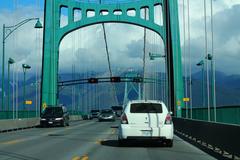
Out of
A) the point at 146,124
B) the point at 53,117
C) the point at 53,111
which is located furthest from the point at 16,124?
the point at 146,124

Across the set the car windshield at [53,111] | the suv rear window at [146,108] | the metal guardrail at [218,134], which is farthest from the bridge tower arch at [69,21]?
the suv rear window at [146,108]

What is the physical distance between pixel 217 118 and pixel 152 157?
47.4 ft

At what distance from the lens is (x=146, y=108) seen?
20281 millimetres

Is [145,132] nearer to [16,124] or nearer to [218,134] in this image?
[218,134]

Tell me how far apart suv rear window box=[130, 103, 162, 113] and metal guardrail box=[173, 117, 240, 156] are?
1798 mm

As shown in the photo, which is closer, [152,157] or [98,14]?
[152,157]

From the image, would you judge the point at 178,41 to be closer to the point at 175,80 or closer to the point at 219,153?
the point at 175,80

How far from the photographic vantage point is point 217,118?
97.3 feet

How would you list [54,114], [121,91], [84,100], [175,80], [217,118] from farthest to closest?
[121,91] < [84,100] < [175,80] < [54,114] < [217,118]

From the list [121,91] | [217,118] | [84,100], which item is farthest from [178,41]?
[121,91]

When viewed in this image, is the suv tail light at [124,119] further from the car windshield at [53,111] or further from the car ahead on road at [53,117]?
the car windshield at [53,111]

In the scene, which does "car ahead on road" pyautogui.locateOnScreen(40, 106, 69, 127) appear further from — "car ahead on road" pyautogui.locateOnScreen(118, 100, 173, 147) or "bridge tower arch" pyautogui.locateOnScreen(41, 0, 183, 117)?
"car ahead on road" pyautogui.locateOnScreen(118, 100, 173, 147)

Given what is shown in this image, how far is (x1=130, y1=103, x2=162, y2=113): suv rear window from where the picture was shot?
20.2 meters

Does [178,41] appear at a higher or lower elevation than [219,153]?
higher
